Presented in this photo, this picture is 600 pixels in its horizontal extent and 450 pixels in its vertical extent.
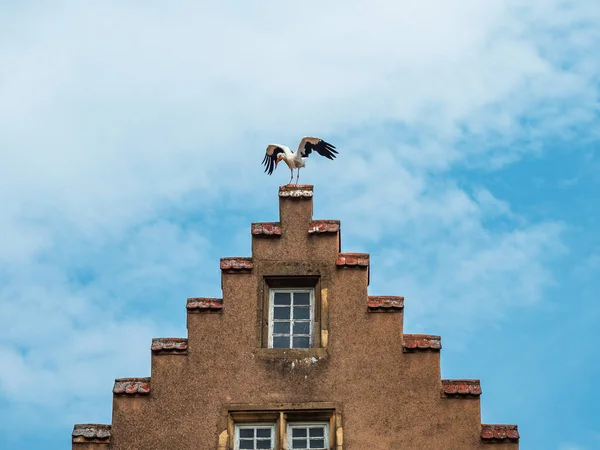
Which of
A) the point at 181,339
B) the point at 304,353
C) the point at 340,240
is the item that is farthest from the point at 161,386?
the point at 340,240

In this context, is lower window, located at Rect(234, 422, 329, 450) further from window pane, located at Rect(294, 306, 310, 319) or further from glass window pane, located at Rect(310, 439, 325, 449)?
window pane, located at Rect(294, 306, 310, 319)

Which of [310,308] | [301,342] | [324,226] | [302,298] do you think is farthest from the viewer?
[324,226]

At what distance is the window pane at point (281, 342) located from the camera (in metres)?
24.1

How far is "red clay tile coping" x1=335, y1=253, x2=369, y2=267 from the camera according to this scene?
24484 mm

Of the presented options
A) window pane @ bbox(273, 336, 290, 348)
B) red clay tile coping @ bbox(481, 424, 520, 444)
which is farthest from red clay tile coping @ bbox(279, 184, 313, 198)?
red clay tile coping @ bbox(481, 424, 520, 444)

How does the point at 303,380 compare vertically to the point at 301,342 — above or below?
below

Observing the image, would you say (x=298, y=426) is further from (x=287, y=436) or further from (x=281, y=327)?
(x=281, y=327)

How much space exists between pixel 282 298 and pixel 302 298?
1.08 ft

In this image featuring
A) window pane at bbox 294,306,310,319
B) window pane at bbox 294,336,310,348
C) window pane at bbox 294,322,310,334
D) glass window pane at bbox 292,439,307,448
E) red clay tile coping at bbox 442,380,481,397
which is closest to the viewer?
glass window pane at bbox 292,439,307,448

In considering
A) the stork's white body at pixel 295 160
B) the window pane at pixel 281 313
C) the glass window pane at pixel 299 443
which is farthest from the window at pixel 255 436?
the stork's white body at pixel 295 160

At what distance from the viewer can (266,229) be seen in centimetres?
2491

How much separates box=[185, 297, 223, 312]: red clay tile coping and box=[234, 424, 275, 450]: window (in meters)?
2.02

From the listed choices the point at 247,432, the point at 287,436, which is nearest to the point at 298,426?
the point at 287,436

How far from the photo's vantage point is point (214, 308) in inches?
954
